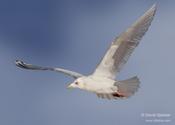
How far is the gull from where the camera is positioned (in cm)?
1190

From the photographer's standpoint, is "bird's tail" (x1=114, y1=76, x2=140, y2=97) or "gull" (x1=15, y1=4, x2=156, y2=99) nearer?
"bird's tail" (x1=114, y1=76, x2=140, y2=97)

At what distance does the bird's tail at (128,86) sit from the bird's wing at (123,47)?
73 centimetres

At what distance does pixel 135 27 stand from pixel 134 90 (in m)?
1.62

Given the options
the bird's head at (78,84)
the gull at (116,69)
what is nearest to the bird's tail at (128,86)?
the gull at (116,69)

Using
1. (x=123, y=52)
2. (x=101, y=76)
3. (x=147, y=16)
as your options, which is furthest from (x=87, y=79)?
(x=147, y=16)

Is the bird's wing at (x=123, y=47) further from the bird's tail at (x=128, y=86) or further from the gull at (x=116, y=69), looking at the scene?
the bird's tail at (x=128, y=86)

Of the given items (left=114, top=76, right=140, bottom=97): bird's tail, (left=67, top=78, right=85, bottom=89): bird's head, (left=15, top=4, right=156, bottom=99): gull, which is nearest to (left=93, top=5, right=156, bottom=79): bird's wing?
(left=15, top=4, right=156, bottom=99): gull

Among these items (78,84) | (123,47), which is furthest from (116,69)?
(78,84)

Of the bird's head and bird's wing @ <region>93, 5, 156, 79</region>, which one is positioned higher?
bird's wing @ <region>93, 5, 156, 79</region>

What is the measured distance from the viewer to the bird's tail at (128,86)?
11617 millimetres

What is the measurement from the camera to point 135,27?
12.2 m

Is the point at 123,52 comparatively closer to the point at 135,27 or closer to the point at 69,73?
the point at 135,27

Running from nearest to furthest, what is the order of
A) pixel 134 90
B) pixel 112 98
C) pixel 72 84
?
pixel 134 90
pixel 112 98
pixel 72 84

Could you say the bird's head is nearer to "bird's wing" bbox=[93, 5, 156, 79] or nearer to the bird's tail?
"bird's wing" bbox=[93, 5, 156, 79]
